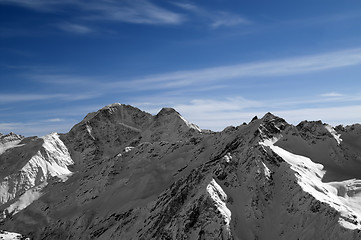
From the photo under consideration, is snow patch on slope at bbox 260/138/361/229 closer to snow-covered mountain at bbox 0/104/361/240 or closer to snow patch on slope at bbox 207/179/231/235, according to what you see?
snow-covered mountain at bbox 0/104/361/240

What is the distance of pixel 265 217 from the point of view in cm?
9375

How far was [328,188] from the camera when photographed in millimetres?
97188

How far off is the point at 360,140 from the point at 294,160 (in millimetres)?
39732

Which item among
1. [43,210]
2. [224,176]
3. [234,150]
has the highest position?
[234,150]

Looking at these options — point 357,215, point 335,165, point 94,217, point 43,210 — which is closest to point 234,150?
point 335,165

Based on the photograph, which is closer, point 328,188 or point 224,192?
point 328,188

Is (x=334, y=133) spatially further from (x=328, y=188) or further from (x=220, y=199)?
(x=220, y=199)

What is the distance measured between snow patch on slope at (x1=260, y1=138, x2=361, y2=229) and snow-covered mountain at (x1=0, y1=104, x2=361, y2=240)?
10.9 inches

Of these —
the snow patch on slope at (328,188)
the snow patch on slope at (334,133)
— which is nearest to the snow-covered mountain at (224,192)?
the snow patch on slope at (328,188)

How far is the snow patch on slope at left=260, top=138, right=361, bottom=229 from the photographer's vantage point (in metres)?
81.7

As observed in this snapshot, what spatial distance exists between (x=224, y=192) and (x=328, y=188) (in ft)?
94.1

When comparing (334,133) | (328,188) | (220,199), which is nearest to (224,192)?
(220,199)

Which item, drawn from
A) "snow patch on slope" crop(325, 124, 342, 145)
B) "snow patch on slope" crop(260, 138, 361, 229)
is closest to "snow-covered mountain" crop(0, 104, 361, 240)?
"snow patch on slope" crop(260, 138, 361, 229)

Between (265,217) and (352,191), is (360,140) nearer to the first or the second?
(352,191)
